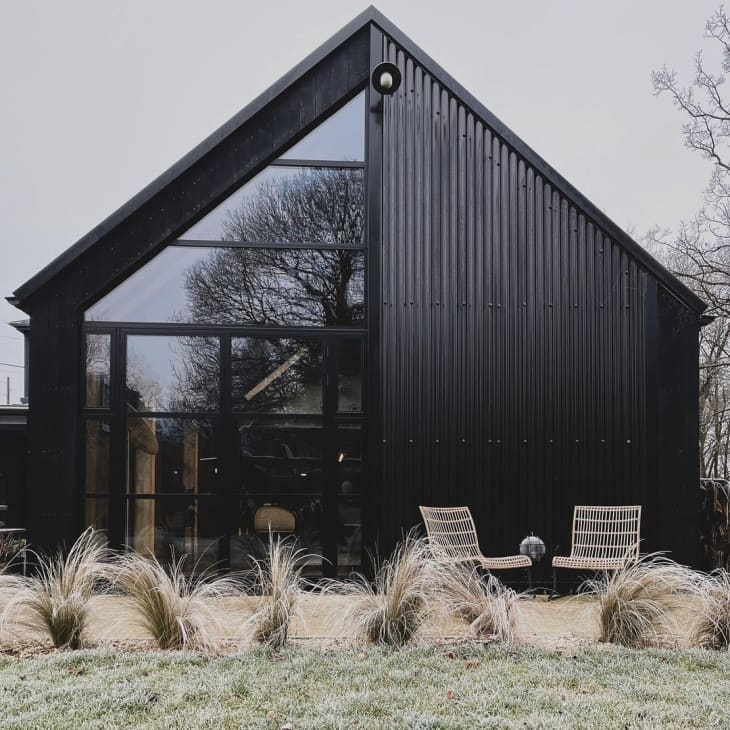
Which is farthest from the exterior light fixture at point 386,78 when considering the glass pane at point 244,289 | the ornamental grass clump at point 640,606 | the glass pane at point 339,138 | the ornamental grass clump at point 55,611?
the ornamental grass clump at point 55,611

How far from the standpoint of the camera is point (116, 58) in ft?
55.8

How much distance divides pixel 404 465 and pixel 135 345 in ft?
9.97

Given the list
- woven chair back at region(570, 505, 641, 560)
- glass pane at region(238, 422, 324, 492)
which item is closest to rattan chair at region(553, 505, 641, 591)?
woven chair back at region(570, 505, 641, 560)

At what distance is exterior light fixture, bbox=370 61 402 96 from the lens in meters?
7.39

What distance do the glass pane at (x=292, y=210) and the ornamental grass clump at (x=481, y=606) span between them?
3774 mm

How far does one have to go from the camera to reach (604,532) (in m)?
7.13

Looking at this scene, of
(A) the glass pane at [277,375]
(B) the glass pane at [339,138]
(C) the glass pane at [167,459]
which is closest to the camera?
(C) the glass pane at [167,459]

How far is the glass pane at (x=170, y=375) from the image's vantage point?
7180 millimetres

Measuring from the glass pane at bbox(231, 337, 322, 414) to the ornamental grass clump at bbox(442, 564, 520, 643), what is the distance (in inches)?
99.9

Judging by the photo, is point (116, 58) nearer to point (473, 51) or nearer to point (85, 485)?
point (473, 51)

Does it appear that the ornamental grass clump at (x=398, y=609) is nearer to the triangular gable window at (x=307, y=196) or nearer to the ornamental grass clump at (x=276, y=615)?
the ornamental grass clump at (x=276, y=615)

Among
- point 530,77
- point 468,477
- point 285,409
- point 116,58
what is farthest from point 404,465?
point 530,77

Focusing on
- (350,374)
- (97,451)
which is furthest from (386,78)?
(97,451)

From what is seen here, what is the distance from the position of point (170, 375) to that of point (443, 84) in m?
4.24
